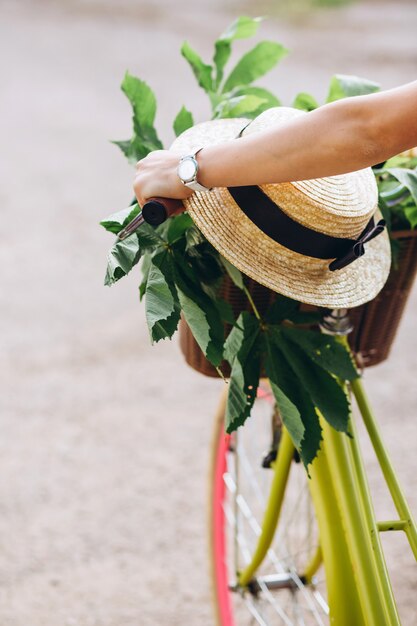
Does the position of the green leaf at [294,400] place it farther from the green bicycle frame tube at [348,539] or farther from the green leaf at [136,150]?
the green leaf at [136,150]

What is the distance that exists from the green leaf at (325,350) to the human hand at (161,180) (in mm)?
335

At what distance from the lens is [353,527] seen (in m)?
A: 1.49

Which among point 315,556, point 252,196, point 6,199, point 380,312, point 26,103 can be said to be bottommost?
point 315,556

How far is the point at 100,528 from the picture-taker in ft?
9.26

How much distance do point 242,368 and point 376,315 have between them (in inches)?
17.8

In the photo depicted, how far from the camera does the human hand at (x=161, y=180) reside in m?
1.30

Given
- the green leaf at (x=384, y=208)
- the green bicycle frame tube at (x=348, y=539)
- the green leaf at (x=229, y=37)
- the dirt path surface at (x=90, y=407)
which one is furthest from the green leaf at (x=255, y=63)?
the dirt path surface at (x=90, y=407)

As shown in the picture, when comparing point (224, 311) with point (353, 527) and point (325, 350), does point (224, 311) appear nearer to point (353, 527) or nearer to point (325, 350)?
point (325, 350)

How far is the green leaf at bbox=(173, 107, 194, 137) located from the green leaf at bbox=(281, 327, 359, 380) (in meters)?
0.46

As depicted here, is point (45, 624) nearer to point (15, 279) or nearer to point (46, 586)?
point (46, 586)

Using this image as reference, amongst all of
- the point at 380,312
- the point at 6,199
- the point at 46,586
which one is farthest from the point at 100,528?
the point at 6,199

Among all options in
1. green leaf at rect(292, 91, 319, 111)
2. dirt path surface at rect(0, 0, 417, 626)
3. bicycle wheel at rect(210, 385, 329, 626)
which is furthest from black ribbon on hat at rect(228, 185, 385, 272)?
dirt path surface at rect(0, 0, 417, 626)

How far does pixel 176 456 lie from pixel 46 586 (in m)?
0.76

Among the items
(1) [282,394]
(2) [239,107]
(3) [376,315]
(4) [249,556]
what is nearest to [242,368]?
(1) [282,394]
